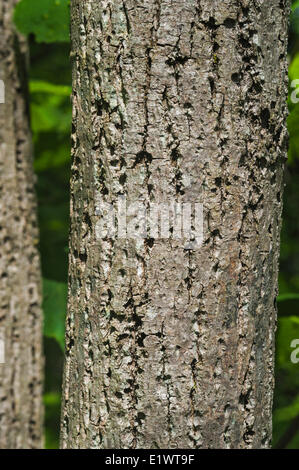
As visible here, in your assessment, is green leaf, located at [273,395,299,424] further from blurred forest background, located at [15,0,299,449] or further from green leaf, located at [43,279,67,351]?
green leaf, located at [43,279,67,351]

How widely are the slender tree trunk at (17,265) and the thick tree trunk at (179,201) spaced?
1759 mm

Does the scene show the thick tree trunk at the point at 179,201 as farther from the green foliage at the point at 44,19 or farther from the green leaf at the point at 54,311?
the green leaf at the point at 54,311

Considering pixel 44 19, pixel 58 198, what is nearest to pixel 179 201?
pixel 44 19

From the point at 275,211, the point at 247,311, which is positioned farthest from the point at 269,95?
the point at 247,311

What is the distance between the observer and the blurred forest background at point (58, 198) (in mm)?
2635

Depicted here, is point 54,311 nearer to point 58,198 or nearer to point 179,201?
point 58,198

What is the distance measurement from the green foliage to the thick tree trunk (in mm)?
1494

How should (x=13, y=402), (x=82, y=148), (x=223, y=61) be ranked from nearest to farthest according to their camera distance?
(x=223, y=61) < (x=82, y=148) < (x=13, y=402)

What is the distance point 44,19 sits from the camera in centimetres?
267

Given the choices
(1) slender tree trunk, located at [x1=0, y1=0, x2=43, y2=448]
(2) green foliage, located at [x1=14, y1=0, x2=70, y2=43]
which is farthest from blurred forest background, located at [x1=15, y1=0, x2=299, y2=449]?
(1) slender tree trunk, located at [x1=0, y1=0, x2=43, y2=448]

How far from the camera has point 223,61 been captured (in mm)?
1186

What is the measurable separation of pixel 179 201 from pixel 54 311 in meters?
2.01
